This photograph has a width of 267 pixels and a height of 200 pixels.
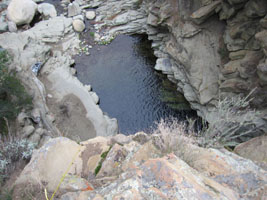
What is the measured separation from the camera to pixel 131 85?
18.5 m

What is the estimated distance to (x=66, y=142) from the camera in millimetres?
7719

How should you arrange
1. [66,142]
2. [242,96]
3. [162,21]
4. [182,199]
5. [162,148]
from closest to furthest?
[182,199] < [162,148] < [66,142] < [242,96] < [162,21]

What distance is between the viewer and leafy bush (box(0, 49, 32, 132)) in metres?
12.7

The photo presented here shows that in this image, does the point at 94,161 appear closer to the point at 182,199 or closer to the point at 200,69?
the point at 182,199

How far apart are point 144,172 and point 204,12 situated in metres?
11.9

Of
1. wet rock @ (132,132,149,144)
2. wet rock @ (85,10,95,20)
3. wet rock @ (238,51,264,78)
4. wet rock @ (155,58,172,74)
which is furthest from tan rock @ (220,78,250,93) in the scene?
wet rock @ (85,10,95,20)

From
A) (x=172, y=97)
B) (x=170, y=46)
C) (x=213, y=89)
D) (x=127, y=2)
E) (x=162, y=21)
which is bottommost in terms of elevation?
(x=172, y=97)

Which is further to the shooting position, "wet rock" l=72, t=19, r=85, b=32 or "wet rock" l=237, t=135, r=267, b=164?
"wet rock" l=72, t=19, r=85, b=32

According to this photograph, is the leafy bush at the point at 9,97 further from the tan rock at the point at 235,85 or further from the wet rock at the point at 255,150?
the tan rock at the point at 235,85

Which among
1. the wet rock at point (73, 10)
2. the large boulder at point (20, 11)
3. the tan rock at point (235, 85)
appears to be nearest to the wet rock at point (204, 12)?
the tan rock at point (235, 85)

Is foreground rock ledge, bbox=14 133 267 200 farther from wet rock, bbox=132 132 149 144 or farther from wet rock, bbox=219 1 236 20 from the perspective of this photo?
wet rock, bbox=219 1 236 20

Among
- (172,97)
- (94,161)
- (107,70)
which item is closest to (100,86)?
(107,70)

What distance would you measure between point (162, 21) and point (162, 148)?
13.4m

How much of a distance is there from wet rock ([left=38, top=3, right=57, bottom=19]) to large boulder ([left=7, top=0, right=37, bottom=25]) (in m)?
1.03
